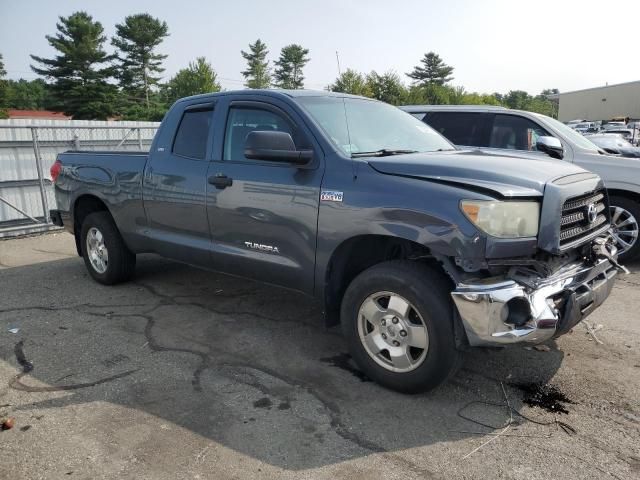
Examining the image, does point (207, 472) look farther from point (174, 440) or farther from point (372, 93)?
point (372, 93)

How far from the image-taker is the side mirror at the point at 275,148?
11.7ft

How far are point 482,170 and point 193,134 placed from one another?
2646 millimetres

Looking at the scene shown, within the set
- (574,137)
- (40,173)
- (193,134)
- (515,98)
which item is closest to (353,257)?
(193,134)

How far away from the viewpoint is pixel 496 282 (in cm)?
301

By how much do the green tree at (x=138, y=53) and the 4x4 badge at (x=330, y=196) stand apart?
6024 cm

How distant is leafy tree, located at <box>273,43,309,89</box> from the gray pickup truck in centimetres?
7566

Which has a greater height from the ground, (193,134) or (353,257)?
(193,134)

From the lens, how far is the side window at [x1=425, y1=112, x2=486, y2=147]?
24.0 ft

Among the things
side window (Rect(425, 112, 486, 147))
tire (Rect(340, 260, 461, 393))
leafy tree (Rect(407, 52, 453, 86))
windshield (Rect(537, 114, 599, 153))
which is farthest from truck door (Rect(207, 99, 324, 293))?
leafy tree (Rect(407, 52, 453, 86))

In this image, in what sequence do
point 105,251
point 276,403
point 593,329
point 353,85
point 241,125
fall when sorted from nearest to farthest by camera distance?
1. point 276,403
2. point 241,125
3. point 593,329
4. point 105,251
5. point 353,85

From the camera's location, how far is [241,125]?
4367mm

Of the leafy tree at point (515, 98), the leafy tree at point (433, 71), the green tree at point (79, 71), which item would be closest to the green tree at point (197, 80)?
the green tree at point (79, 71)

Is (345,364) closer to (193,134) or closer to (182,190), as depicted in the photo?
(182,190)

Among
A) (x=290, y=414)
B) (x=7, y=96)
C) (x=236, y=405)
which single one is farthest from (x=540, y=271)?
(x=7, y=96)
